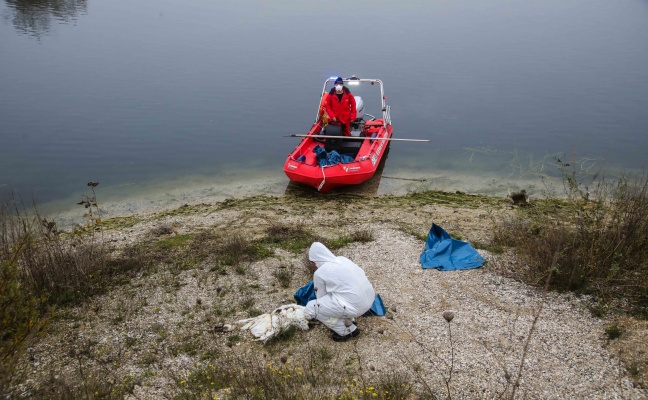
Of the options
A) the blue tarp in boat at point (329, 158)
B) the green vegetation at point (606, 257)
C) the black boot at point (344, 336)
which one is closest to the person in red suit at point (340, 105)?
the blue tarp in boat at point (329, 158)

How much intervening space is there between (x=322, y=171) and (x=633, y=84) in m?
14.4

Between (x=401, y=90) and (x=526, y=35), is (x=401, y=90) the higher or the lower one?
the lower one

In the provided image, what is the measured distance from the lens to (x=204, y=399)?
5.47 metres

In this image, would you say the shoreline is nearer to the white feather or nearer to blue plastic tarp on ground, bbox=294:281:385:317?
blue plastic tarp on ground, bbox=294:281:385:317

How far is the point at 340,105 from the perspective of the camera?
14.3 meters

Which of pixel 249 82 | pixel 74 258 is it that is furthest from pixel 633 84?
pixel 74 258

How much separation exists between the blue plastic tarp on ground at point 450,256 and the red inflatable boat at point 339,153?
4228mm

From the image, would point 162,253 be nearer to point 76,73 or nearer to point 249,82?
point 249,82

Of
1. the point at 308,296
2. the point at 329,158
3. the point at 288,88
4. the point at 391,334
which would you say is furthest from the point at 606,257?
the point at 288,88

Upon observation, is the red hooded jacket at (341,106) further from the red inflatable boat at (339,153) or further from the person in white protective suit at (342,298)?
the person in white protective suit at (342,298)

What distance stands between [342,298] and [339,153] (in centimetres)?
780

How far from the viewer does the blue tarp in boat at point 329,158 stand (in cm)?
1346

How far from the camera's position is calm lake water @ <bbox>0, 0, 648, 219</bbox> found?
15.2 m

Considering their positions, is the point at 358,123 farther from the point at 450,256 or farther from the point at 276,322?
the point at 276,322
